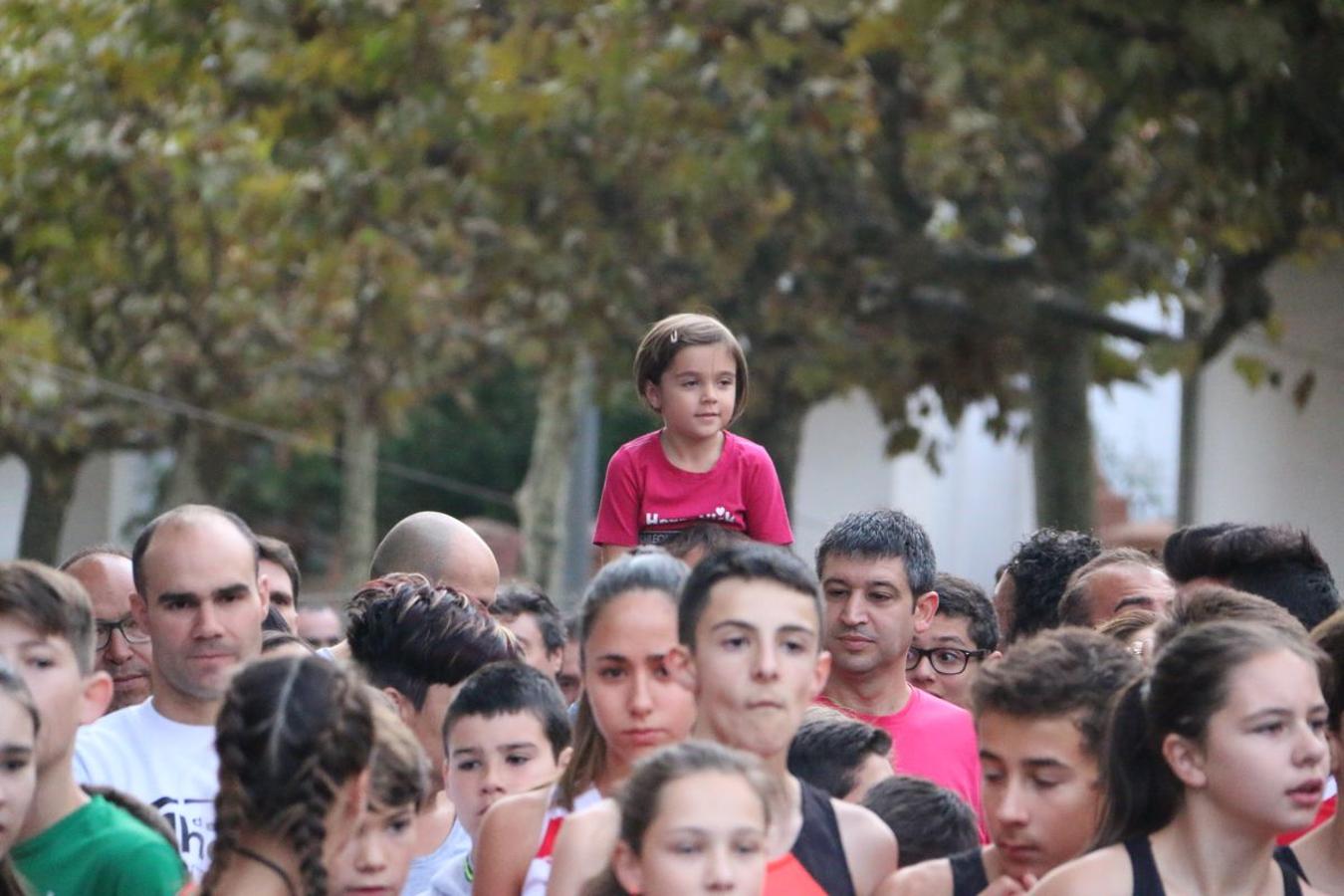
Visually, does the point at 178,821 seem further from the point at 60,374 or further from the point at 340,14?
the point at 60,374

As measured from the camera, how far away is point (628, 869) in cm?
398

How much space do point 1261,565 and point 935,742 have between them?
3.35 ft

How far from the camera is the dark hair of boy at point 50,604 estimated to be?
4.48 m

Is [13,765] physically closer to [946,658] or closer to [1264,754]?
[1264,754]

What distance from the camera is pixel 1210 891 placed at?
413cm

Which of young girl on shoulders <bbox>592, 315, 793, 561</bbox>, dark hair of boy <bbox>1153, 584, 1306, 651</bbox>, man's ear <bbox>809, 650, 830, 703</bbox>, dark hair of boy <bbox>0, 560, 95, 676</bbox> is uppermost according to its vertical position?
young girl on shoulders <bbox>592, 315, 793, 561</bbox>

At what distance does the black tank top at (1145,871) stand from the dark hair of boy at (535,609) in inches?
126

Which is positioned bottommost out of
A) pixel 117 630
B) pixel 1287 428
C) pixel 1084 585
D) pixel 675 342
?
pixel 117 630

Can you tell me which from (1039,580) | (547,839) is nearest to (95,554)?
(547,839)

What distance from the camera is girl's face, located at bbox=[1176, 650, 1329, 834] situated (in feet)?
13.5

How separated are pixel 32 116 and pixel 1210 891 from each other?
33.8ft

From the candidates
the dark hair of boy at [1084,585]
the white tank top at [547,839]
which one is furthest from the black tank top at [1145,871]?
the dark hair of boy at [1084,585]

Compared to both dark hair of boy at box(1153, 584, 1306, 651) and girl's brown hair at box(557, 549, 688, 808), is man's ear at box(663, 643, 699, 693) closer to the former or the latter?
girl's brown hair at box(557, 549, 688, 808)

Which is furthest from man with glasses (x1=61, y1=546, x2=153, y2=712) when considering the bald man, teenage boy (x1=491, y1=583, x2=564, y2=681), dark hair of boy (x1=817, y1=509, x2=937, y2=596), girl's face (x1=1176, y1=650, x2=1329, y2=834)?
girl's face (x1=1176, y1=650, x2=1329, y2=834)
